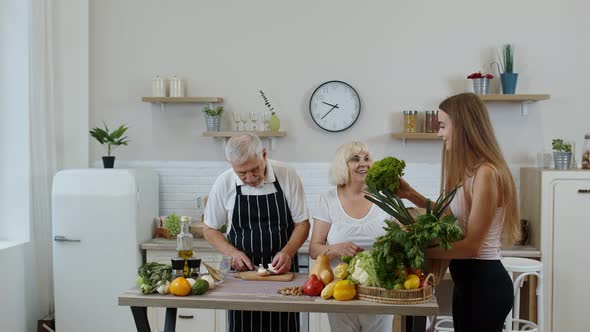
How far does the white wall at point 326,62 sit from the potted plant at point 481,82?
0.17 metres

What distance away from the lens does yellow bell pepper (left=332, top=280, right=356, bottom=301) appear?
3.09 meters

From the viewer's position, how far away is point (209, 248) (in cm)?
566

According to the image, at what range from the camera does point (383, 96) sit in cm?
614

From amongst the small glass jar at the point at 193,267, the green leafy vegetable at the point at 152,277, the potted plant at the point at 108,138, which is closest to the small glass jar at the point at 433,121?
the potted plant at the point at 108,138

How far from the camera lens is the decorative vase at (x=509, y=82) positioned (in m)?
5.83

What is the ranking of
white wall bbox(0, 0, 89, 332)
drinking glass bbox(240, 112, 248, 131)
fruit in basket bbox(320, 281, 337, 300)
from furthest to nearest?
drinking glass bbox(240, 112, 248, 131) → white wall bbox(0, 0, 89, 332) → fruit in basket bbox(320, 281, 337, 300)

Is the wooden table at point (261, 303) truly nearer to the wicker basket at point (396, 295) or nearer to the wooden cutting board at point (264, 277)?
the wicker basket at point (396, 295)

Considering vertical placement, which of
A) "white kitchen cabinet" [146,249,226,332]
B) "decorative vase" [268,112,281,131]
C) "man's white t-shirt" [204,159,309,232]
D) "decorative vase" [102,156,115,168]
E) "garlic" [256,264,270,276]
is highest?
"decorative vase" [268,112,281,131]

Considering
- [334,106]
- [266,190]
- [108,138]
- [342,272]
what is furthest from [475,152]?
[108,138]

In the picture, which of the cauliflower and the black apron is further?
the black apron

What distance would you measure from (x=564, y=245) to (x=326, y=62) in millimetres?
2357

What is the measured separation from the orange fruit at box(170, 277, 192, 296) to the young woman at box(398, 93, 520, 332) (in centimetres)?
103

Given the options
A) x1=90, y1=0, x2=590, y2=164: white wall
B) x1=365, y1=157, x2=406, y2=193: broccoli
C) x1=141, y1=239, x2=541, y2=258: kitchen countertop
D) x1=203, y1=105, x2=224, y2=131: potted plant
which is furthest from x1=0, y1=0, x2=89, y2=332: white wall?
x1=365, y1=157, x2=406, y2=193: broccoli

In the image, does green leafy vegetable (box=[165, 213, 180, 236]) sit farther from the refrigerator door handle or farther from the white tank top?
the white tank top
